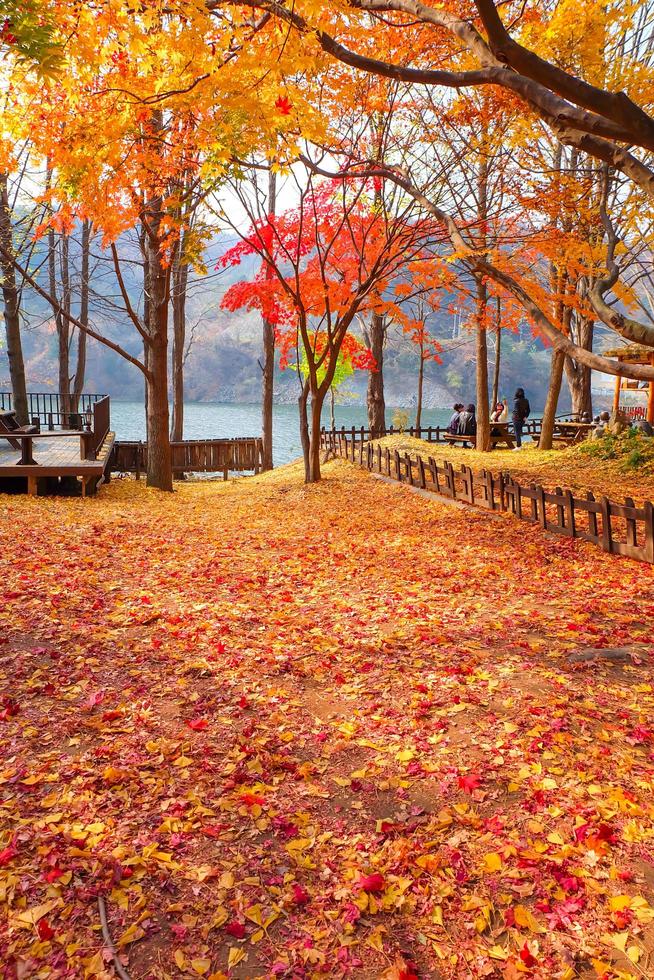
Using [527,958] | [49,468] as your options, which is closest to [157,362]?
[49,468]

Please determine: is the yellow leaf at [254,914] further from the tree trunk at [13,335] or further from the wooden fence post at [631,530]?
the tree trunk at [13,335]

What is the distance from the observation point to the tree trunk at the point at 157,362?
1377 centimetres

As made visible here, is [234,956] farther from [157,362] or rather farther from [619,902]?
[157,362]

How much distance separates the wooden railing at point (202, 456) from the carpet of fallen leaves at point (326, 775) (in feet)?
42.0

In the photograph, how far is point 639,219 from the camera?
1048 cm

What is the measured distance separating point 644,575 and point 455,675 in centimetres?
303

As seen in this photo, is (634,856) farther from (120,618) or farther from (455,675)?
(120,618)

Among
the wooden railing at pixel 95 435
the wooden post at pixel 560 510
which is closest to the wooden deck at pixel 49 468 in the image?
the wooden railing at pixel 95 435

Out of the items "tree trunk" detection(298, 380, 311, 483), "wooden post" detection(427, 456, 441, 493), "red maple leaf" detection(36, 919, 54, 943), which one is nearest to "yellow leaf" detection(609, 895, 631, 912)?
"red maple leaf" detection(36, 919, 54, 943)

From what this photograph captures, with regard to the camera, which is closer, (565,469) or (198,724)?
(198,724)

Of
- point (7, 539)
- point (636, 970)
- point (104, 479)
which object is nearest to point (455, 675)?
point (636, 970)

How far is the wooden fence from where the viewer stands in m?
7.00

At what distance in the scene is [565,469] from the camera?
14000 millimetres

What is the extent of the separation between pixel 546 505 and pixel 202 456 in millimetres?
12925
